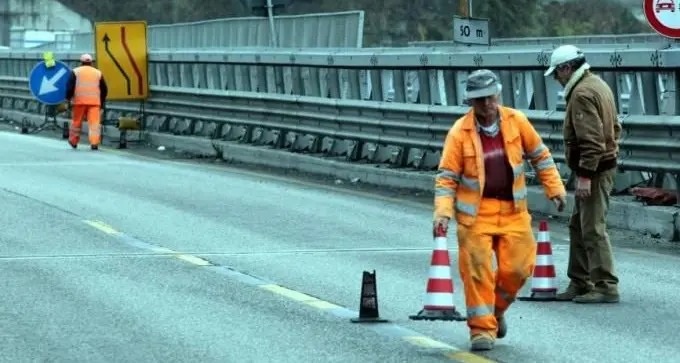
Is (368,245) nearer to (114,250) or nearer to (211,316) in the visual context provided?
(114,250)

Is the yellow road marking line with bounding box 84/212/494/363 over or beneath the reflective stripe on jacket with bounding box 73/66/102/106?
beneath

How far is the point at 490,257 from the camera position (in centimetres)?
893

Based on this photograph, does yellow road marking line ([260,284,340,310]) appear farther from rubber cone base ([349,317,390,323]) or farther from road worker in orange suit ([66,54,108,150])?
road worker in orange suit ([66,54,108,150])

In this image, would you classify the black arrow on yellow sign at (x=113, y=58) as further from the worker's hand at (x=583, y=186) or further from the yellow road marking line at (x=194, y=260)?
the worker's hand at (x=583, y=186)

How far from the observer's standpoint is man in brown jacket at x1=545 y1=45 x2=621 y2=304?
1087 cm

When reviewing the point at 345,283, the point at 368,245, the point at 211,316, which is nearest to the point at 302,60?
the point at 368,245

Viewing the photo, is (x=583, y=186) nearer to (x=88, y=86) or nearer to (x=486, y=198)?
(x=486, y=198)

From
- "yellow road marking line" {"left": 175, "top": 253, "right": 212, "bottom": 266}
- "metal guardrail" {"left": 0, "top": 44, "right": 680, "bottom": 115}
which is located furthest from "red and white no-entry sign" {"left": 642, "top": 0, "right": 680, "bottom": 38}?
"yellow road marking line" {"left": 175, "top": 253, "right": 212, "bottom": 266}

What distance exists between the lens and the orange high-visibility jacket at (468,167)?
29.3 ft

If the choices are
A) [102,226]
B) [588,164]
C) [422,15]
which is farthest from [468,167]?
[422,15]

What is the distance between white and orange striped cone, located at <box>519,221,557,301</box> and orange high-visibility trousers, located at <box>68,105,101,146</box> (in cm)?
1812

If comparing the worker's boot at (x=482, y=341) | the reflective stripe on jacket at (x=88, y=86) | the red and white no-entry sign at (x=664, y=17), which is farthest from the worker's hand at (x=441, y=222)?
the reflective stripe on jacket at (x=88, y=86)

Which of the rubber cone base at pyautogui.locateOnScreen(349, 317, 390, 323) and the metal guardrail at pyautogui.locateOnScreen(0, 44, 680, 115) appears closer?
the rubber cone base at pyautogui.locateOnScreen(349, 317, 390, 323)

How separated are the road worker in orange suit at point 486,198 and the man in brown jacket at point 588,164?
1.86 metres
